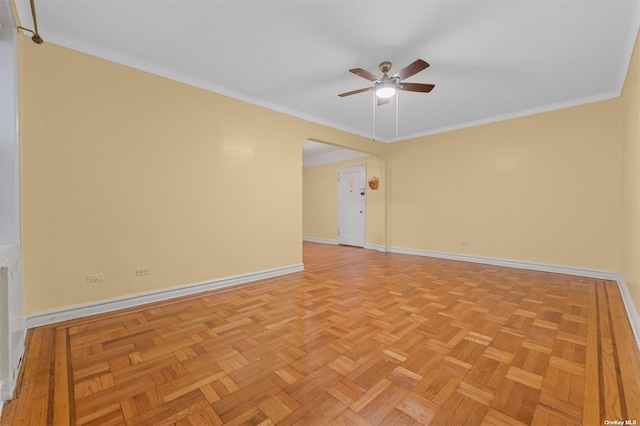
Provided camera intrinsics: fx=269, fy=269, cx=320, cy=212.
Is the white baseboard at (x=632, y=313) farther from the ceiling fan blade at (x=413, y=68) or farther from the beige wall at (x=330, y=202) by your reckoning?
the beige wall at (x=330, y=202)

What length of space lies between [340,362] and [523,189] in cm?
439

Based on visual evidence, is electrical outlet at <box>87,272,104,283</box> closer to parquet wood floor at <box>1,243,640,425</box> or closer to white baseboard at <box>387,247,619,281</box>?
parquet wood floor at <box>1,243,640,425</box>

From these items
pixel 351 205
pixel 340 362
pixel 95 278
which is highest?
pixel 351 205

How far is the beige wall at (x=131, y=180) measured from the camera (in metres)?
2.38

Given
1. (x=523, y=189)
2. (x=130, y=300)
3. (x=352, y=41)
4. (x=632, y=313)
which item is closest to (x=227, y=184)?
(x=130, y=300)

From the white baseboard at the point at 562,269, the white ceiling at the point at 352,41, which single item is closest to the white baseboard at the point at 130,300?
the white ceiling at the point at 352,41

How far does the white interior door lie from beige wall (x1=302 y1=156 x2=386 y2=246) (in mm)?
152

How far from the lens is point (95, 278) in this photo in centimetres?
261

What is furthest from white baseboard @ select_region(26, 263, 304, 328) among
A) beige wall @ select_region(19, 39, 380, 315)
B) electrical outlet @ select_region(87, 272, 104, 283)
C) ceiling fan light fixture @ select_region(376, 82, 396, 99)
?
ceiling fan light fixture @ select_region(376, 82, 396, 99)

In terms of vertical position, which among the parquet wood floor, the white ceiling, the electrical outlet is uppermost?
the white ceiling

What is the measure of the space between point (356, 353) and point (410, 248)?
173 inches

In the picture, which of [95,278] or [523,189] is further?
[523,189]

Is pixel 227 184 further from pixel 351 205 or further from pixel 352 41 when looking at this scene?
pixel 351 205

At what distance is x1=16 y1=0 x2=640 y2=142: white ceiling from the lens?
213cm
